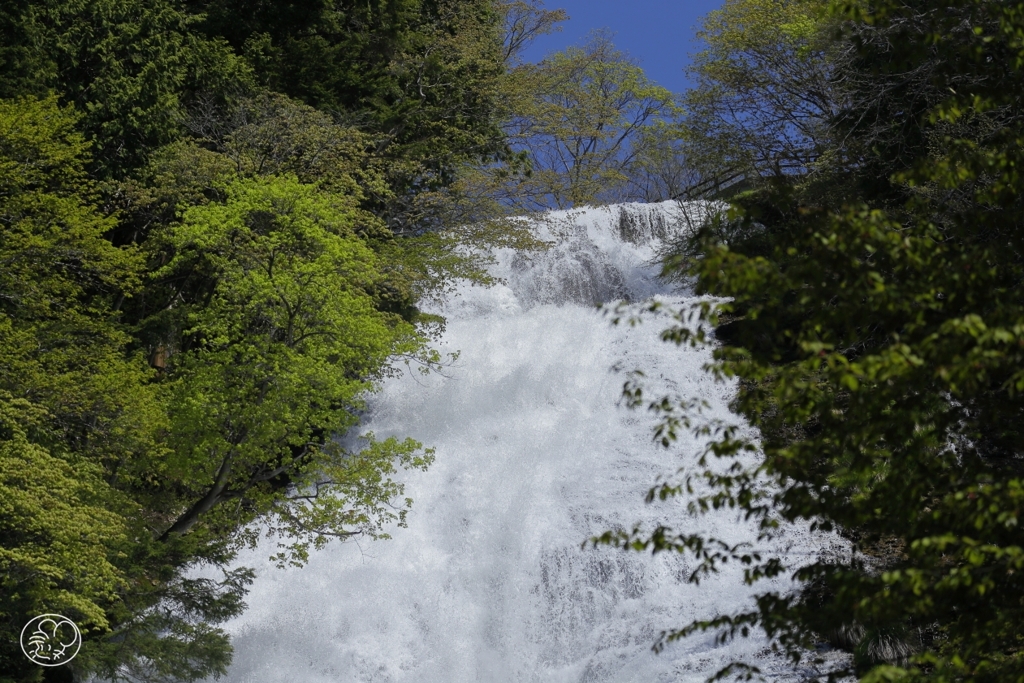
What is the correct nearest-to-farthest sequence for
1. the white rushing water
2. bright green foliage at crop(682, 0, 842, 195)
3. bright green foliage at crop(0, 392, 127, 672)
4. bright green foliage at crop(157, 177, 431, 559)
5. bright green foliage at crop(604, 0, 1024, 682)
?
bright green foliage at crop(604, 0, 1024, 682)
bright green foliage at crop(0, 392, 127, 672)
the white rushing water
bright green foliage at crop(157, 177, 431, 559)
bright green foliage at crop(682, 0, 842, 195)

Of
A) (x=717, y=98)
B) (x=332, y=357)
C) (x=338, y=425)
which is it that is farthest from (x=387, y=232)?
(x=717, y=98)

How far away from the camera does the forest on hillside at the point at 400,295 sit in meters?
5.91

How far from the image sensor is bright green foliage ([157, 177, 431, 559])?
17.0 metres

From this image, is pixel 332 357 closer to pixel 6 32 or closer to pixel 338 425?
pixel 338 425

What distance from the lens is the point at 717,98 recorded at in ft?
94.3

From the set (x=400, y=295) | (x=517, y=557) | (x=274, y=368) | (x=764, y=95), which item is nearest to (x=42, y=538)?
(x=274, y=368)

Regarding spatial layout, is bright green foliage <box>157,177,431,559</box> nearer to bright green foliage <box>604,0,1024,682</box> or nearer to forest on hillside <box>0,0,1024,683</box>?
forest on hillside <box>0,0,1024,683</box>

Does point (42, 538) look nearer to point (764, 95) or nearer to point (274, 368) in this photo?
point (274, 368)

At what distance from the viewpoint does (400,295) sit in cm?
2225

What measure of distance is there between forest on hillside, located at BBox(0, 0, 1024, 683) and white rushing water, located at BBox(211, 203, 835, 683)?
1.89 ft

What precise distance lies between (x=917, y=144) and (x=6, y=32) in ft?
52.1

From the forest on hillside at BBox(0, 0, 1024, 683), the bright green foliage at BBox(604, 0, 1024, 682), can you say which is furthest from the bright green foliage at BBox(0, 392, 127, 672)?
the bright green foliage at BBox(604, 0, 1024, 682)

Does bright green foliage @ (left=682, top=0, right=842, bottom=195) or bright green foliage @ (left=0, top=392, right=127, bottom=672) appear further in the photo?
bright green foliage @ (left=682, top=0, right=842, bottom=195)

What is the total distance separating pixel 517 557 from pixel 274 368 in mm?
4815
